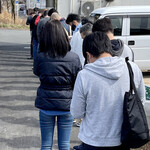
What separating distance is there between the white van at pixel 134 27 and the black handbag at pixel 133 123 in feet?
22.4

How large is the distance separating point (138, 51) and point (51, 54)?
6.47 metres

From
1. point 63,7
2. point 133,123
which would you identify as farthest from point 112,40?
point 63,7

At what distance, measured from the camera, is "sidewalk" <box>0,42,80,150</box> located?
5227 millimetres

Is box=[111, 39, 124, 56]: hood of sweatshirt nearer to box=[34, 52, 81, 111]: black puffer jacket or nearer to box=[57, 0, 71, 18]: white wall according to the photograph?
box=[34, 52, 81, 111]: black puffer jacket

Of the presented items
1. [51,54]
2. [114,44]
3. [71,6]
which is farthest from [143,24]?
[71,6]

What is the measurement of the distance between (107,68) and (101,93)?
197mm

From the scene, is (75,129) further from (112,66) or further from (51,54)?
(112,66)

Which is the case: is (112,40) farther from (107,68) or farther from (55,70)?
(107,68)

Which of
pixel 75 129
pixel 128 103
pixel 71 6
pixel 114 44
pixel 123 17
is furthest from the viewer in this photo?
pixel 71 6

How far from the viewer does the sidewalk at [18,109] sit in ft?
17.1

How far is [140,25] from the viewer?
32.0ft

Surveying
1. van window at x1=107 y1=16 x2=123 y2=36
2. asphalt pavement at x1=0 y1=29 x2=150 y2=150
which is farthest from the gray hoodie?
van window at x1=107 y1=16 x2=123 y2=36

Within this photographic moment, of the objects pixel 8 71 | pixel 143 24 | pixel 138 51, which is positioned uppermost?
pixel 143 24

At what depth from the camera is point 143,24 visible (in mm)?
9789
